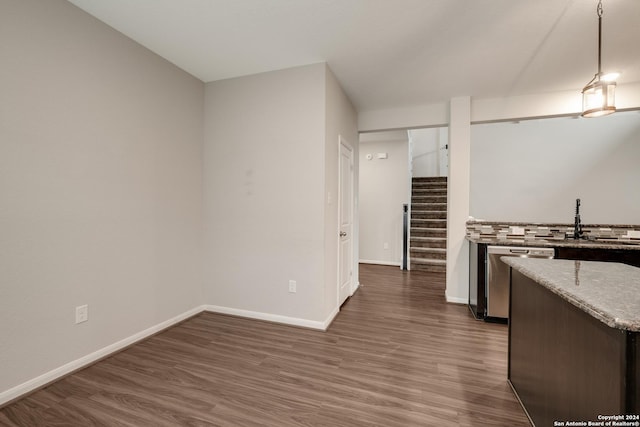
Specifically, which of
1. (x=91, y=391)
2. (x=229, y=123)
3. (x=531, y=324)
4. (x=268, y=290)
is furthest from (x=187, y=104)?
(x=531, y=324)

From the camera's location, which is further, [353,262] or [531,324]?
[353,262]

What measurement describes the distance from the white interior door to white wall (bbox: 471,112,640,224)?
339 centimetres

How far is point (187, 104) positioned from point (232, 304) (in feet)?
7.63

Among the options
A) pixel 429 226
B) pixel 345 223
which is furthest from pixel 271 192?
pixel 429 226

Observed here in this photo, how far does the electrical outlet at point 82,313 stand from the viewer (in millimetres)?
2062

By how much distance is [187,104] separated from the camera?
3.04m

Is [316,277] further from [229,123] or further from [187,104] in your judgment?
[187,104]

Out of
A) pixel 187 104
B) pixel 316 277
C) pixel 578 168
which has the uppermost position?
pixel 187 104

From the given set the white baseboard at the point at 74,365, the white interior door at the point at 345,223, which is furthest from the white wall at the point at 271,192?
the white baseboard at the point at 74,365

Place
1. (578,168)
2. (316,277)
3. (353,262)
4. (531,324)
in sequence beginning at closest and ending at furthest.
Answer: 1. (531,324)
2. (316,277)
3. (353,262)
4. (578,168)

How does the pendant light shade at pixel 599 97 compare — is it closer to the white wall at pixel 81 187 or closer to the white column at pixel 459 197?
the white column at pixel 459 197

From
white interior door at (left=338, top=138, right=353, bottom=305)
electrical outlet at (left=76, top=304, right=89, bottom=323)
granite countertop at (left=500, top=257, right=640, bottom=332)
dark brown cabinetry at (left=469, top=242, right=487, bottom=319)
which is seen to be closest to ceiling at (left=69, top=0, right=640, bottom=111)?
white interior door at (left=338, top=138, right=353, bottom=305)

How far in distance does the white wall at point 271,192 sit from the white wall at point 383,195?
289 cm

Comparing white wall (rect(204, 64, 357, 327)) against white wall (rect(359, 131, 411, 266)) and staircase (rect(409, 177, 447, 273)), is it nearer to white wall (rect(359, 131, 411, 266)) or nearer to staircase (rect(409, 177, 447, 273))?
white wall (rect(359, 131, 411, 266))
